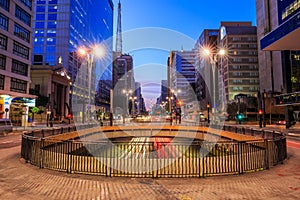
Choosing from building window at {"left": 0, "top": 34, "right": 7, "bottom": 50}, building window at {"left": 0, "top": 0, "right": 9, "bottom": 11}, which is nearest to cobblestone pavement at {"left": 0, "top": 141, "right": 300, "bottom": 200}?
building window at {"left": 0, "top": 34, "right": 7, "bottom": 50}

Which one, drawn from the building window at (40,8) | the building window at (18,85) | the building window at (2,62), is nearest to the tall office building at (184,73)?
the building window at (40,8)

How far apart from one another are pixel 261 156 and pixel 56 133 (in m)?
18.0

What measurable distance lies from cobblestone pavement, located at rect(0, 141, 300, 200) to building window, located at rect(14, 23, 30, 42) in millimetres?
42043

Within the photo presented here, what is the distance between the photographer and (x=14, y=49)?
42656 millimetres

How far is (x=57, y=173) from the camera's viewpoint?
9.11m

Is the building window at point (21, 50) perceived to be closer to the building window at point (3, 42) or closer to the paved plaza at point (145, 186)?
the building window at point (3, 42)

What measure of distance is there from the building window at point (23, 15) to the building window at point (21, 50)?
519 centimetres

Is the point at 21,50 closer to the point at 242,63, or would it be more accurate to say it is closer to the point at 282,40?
the point at 282,40

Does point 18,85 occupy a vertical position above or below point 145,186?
above

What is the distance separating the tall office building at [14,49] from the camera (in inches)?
1542

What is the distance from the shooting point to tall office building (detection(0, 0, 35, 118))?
129ft

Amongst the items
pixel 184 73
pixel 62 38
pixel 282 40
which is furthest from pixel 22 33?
pixel 184 73

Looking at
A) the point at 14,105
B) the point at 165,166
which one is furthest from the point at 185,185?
the point at 14,105

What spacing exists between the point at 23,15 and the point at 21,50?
7.13 meters
